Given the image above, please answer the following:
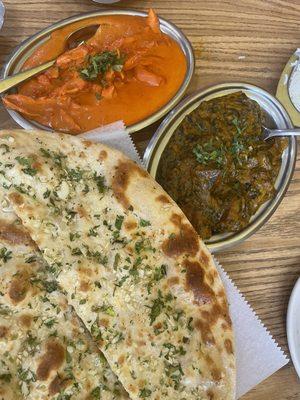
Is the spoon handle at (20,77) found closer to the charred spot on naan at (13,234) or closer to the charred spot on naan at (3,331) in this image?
the charred spot on naan at (13,234)

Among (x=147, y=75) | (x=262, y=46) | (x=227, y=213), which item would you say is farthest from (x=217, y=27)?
(x=227, y=213)

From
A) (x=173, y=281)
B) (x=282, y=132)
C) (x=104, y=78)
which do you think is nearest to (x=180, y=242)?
(x=173, y=281)

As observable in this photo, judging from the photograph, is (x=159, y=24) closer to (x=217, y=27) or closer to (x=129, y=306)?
(x=217, y=27)

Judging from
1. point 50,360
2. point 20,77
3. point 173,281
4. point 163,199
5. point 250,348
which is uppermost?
point 20,77

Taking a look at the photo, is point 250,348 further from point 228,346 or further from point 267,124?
point 267,124

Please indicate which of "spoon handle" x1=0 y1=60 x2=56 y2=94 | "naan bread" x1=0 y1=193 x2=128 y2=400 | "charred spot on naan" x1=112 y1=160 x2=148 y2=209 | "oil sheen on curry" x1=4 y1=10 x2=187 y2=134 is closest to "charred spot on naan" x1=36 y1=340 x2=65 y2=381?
"naan bread" x1=0 y1=193 x2=128 y2=400

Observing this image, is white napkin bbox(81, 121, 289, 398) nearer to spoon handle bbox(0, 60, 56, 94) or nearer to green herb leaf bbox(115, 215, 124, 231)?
green herb leaf bbox(115, 215, 124, 231)
